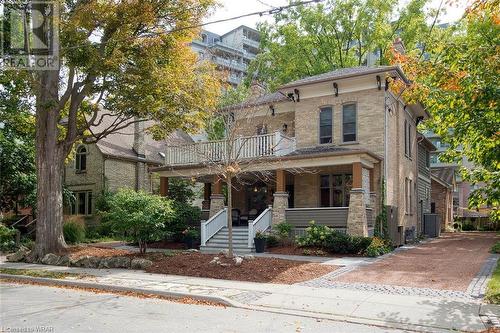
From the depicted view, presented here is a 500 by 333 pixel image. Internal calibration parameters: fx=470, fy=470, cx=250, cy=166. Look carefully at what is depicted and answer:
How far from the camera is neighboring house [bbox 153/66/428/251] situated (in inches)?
758

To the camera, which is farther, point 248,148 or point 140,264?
point 248,148

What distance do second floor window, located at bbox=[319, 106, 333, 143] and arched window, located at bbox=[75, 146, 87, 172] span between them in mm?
16310

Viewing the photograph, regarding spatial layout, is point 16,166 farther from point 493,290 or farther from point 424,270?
point 493,290

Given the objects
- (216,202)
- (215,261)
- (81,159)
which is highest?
(81,159)

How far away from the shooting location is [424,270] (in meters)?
13.6

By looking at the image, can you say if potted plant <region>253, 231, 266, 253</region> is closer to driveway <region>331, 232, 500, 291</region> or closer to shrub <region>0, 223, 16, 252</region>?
driveway <region>331, 232, 500, 291</region>

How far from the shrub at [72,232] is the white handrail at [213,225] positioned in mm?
7597

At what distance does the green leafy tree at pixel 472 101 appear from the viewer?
8.68 metres

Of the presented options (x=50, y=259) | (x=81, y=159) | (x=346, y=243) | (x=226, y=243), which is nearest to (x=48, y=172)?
(x=50, y=259)

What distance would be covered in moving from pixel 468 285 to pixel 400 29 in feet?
96.3

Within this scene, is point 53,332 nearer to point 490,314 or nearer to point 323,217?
point 490,314

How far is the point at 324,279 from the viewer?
1210 cm

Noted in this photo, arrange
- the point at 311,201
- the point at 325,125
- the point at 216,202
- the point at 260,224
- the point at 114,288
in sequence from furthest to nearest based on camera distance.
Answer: the point at 311,201 → the point at 216,202 → the point at 325,125 → the point at 260,224 → the point at 114,288

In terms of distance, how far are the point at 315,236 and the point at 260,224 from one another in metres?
2.63
